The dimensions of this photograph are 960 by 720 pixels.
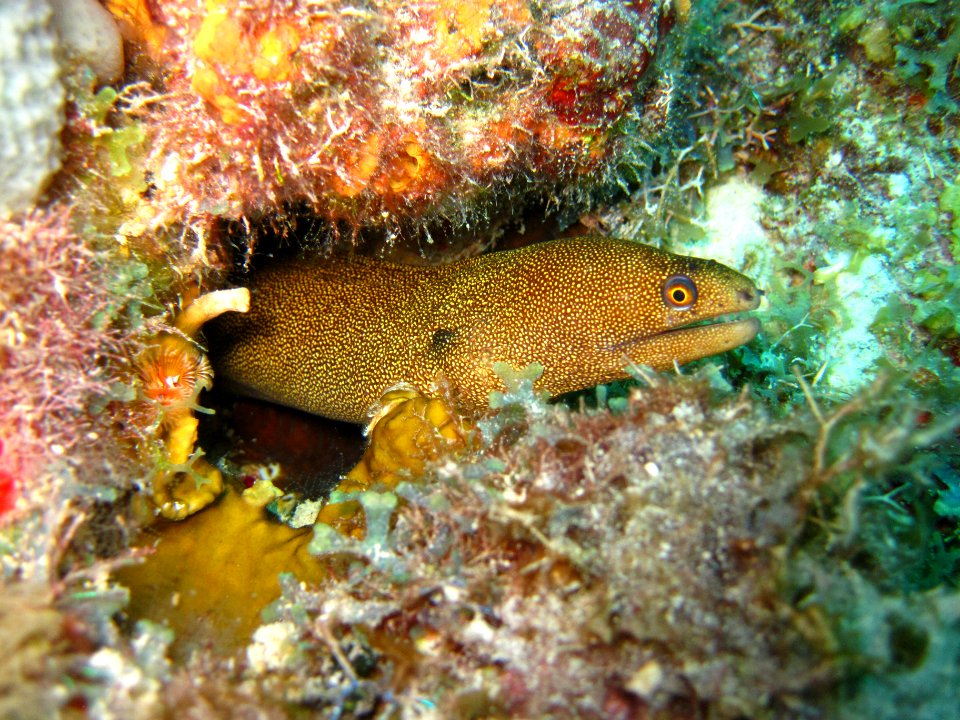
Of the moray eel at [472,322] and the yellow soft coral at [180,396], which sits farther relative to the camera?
the moray eel at [472,322]

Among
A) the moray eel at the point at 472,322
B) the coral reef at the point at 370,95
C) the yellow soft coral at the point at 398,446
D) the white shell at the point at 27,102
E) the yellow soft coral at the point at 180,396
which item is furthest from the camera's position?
the moray eel at the point at 472,322

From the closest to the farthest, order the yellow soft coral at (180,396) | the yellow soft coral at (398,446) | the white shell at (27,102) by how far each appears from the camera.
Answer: the white shell at (27,102) → the yellow soft coral at (180,396) → the yellow soft coral at (398,446)

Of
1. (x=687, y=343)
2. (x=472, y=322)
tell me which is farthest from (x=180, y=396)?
(x=687, y=343)

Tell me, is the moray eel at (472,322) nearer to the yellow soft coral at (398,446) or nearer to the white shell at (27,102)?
the yellow soft coral at (398,446)

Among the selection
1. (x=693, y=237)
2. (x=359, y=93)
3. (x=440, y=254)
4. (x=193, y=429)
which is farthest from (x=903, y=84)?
(x=193, y=429)

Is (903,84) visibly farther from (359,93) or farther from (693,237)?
(359,93)

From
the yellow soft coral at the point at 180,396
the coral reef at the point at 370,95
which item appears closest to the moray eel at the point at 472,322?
the coral reef at the point at 370,95

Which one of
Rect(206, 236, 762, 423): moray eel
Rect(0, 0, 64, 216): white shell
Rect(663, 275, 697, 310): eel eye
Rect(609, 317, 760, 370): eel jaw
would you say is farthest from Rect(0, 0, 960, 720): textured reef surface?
Rect(663, 275, 697, 310): eel eye
